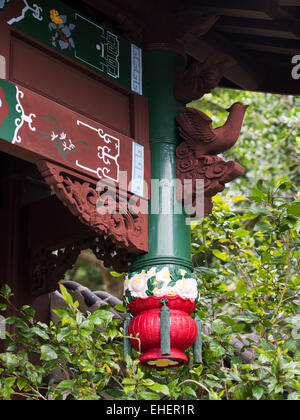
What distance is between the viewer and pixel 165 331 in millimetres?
3586

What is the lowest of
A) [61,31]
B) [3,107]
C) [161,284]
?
[161,284]

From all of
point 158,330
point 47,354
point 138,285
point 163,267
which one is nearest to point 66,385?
point 47,354

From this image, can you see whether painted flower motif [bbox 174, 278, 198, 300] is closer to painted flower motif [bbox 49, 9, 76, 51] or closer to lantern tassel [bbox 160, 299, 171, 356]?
lantern tassel [bbox 160, 299, 171, 356]

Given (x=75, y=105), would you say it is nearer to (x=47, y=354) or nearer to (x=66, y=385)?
(x=47, y=354)

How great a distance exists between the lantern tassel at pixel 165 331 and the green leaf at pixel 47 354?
1.51 feet

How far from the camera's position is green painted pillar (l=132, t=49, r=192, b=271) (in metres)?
3.83

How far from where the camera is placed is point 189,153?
406cm

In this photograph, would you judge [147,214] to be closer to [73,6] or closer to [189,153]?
[189,153]

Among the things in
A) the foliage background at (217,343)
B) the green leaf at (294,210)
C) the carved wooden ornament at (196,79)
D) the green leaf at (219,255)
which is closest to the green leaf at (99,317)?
the foliage background at (217,343)

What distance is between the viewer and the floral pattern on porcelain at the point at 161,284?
146 inches

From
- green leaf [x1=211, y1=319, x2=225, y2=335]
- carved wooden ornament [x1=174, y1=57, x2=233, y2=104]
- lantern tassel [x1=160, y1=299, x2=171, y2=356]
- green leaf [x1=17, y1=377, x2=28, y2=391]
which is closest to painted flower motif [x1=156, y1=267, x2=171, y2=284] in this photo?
lantern tassel [x1=160, y1=299, x2=171, y2=356]

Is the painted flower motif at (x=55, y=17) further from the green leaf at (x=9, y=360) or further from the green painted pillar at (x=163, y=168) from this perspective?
the green leaf at (x=9, y=360)

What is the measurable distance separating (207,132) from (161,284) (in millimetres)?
827

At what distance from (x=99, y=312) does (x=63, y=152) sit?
0.70m
